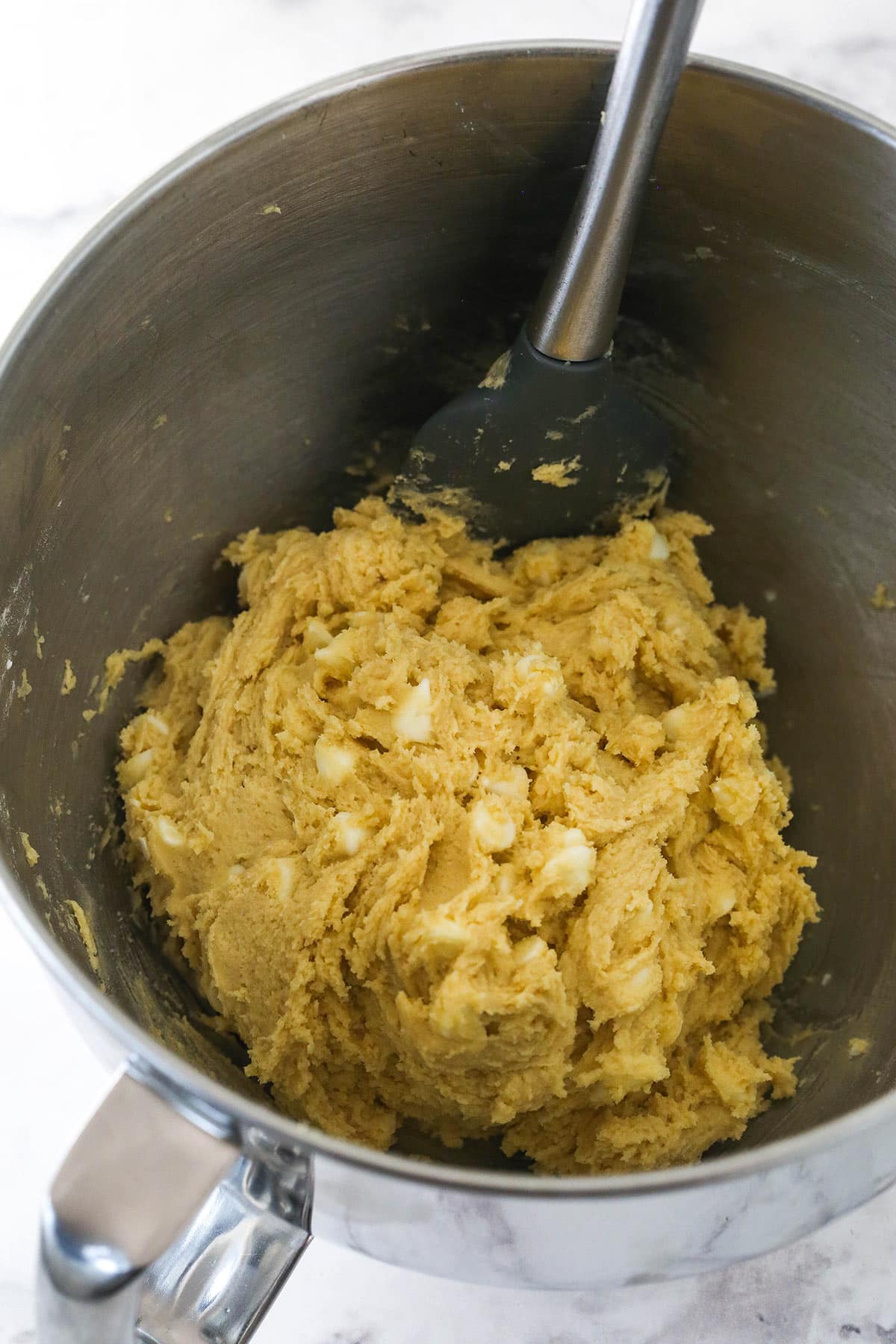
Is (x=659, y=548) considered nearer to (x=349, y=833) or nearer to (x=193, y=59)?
(x=349, y=833)

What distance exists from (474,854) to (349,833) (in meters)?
0.16

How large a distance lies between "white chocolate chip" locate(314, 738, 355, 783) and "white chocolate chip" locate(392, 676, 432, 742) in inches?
2.9

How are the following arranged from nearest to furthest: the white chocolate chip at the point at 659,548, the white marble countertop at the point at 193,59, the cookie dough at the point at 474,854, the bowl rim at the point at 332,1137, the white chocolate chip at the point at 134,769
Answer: the bowl rim at the point at 332,1137
the cookie dough at the point at 474,854
the white chocolate chip at the point at 134,769
the white chocolate chip at the point at 659,548
the white marble countertop at the point at 193,59

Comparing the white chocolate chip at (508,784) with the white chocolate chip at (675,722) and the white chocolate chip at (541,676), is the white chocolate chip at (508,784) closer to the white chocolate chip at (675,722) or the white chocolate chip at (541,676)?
the white chocolate chip at (541,676)

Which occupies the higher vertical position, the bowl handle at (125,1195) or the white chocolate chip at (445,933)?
the white chocolate chip at (445,933)

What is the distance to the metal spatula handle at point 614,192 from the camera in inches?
48.8

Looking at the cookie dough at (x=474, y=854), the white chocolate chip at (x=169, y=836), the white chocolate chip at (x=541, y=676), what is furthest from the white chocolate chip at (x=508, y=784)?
the white chocolate chip at (x=169, y=836)

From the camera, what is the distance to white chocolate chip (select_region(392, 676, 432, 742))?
1439mm

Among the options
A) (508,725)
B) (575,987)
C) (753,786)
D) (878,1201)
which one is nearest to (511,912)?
(575,987)

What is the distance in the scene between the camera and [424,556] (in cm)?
167

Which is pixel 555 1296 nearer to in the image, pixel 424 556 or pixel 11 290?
pixel 424 556

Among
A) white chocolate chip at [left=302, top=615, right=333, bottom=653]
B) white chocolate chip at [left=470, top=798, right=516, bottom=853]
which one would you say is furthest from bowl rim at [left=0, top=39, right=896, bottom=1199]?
white chocolate chip at [left=302, top=615, right=333, bottom=653]

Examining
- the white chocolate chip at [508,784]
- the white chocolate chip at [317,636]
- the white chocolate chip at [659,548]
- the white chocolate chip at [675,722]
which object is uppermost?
the white chocolate chip at [659,548]

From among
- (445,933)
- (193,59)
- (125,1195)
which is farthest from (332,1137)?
(193,59)
